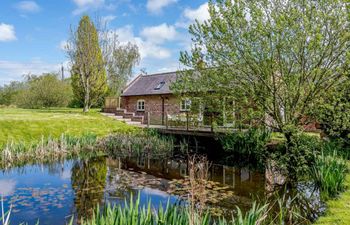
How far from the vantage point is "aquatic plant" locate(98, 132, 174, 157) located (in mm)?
13698

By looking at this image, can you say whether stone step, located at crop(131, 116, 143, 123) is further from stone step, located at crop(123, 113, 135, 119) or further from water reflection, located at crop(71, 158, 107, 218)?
water reflection, located at crop(71, 158, 107, 218)

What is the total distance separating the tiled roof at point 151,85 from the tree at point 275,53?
12.3 meters

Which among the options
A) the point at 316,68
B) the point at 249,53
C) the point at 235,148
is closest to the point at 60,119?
the point at 235,148

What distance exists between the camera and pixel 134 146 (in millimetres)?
13781

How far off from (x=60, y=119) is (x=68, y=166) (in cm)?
804

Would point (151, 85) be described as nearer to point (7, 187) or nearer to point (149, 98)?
point (149, 98)

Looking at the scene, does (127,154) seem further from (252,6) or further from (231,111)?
(252,6)

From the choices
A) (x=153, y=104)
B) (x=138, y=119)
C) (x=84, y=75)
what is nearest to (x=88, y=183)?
A: (x=138, y=119)

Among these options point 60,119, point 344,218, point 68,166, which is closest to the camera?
point 344,218

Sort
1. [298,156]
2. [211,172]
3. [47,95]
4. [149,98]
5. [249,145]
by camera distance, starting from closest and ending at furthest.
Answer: [298,156] → [211,172] → [249,145] → [149,98] → [47,95]

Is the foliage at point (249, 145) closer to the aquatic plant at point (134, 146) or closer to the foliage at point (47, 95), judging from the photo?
the aquatic plant at point (134, 146)

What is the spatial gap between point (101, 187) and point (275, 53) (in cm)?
683

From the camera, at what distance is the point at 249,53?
9.22 meters

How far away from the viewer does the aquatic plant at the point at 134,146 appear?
44.9ft
